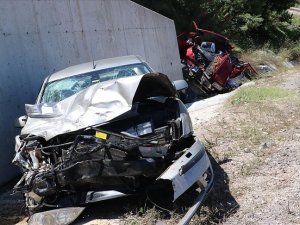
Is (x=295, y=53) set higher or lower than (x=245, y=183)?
lower

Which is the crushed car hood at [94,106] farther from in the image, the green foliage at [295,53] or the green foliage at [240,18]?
the green foliage at [295,53]

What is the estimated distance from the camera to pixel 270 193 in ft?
16.7

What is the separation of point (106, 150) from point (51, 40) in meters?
4.93

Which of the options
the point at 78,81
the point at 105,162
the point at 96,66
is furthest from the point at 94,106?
the point at 96,66

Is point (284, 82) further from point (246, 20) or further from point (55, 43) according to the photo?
point (246, 20)

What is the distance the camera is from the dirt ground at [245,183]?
468 cm

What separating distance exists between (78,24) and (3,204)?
528 centimetres

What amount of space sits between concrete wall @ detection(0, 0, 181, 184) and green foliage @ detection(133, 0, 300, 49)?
21.1 feet

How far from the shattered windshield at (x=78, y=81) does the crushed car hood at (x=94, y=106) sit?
0.61m

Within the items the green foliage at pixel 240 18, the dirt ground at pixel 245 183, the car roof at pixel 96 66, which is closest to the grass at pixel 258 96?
the dirt ground at pixel 245 183

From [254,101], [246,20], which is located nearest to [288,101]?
[254,101]

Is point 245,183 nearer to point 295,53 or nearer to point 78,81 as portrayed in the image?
point 78,81

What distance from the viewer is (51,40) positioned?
9234 millimetres

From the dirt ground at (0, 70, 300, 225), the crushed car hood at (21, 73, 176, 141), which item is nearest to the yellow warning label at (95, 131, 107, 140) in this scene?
the crushed car hood at (21, 73, 176, 141)
